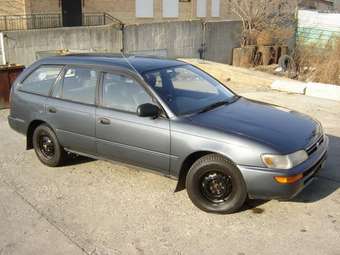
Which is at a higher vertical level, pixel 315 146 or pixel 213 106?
pixel 213 106

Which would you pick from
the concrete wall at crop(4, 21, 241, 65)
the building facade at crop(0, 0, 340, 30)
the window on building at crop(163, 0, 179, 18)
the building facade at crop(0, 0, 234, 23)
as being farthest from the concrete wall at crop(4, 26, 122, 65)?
the window on building at crop(163, 0, 179, 18)

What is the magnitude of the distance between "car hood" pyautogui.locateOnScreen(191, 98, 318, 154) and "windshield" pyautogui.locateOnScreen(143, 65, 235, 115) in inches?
7.9

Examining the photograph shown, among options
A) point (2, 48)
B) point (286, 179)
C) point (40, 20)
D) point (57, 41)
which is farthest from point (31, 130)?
point (40, 20)

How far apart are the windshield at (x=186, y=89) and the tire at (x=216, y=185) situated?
0.71 meters

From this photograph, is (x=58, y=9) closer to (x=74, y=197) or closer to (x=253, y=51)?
(x=253, y=51)

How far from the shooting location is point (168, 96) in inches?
198

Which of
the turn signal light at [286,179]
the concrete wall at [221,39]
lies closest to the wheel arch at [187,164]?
the turn signal light at [286,179]

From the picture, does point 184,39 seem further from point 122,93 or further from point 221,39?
point 122,93

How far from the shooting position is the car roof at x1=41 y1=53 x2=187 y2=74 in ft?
17.4

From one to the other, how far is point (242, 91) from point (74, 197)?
282 inches

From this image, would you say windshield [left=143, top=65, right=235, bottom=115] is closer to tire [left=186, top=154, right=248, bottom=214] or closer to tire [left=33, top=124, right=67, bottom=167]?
tire [left=186, top=154, right=248, bottom=214]

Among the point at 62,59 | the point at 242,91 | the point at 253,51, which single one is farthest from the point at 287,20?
the point at 62,59

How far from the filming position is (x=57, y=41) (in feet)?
55.5

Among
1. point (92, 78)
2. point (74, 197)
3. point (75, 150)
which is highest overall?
point (92, 78)
